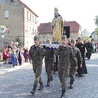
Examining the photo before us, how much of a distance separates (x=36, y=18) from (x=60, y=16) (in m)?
57.7

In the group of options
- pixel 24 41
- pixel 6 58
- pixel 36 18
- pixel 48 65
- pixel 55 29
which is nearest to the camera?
pixel 48 65

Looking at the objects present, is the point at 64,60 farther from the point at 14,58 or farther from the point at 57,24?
the point at 14,58

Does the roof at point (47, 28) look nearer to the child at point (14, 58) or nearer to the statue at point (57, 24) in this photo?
the child at point (14, 58)

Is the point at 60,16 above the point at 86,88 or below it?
above

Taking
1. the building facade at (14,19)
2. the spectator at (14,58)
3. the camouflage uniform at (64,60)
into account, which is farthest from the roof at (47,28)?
the camouflage uniform at (64,60)

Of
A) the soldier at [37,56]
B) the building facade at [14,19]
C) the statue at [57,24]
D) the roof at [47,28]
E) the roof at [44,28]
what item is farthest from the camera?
the roof at [47,28]

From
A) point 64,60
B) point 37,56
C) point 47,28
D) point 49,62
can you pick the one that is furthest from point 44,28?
point 64,60

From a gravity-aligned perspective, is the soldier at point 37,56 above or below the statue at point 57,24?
below

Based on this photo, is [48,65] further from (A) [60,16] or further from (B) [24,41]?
(B) [24,41]

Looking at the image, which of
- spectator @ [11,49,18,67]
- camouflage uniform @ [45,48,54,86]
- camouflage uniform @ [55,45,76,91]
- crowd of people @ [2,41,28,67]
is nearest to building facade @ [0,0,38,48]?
crowd of people @ [2,41,28,67]

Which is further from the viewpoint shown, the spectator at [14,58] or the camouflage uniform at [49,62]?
the spectator at [14,58]

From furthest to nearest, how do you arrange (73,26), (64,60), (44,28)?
1. (73,26)
2. (44,28)
3. (64,60)

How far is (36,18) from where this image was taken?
70.7 metres

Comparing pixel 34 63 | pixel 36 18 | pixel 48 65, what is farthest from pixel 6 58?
pixel 36 18
